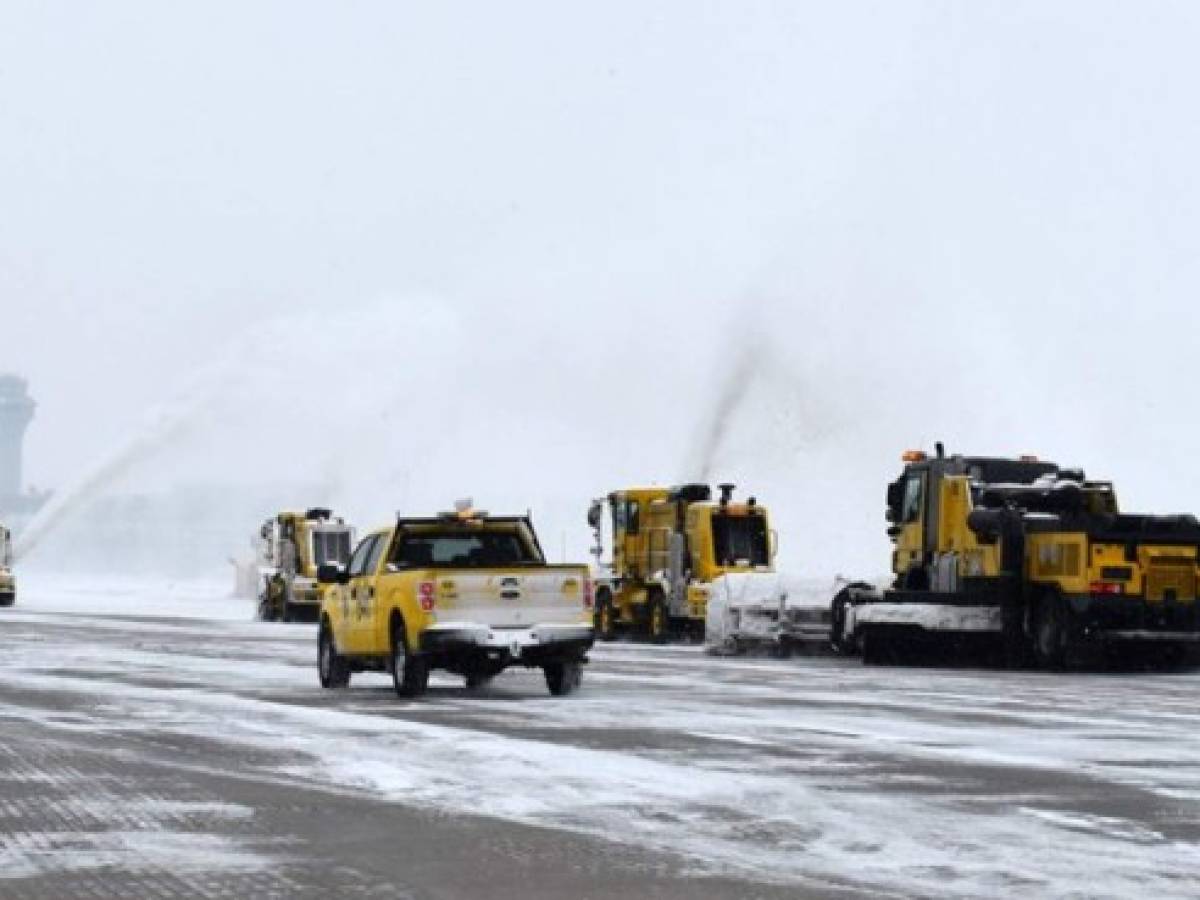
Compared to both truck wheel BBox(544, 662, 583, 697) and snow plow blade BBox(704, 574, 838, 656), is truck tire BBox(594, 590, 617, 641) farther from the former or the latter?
truck wheel BBox(544, 662, 583, 697)

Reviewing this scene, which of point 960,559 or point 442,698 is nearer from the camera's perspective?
point 442,698

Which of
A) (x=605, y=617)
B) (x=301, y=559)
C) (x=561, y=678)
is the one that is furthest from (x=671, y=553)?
(x=561, y=678)

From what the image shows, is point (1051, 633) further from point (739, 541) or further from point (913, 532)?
point (739, 541)

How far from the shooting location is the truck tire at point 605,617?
153 ft

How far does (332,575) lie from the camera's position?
87.4ft

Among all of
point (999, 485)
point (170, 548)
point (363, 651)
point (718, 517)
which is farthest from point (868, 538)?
point (363, 651)

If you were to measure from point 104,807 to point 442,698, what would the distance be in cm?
1133

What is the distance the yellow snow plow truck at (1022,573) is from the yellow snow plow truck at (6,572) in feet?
118

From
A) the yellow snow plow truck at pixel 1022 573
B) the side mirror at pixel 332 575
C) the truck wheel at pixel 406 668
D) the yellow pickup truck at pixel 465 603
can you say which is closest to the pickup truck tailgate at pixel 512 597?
the yellow pickup truck at pixel 465 603

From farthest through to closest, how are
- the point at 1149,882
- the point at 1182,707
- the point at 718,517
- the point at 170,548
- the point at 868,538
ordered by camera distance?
1. the point at 170,548
2. the point at 868,538
3. the point at 718,517
4. the point at 1182,707
5. the point at 1149,882

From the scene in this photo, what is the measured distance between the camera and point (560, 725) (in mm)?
20594

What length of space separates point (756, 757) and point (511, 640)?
298 inches

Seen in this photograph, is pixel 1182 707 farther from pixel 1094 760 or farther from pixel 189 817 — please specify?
pixel 189 817

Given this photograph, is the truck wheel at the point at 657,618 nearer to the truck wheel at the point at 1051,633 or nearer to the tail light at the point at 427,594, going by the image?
the truck wheel at the point at 1051,633
